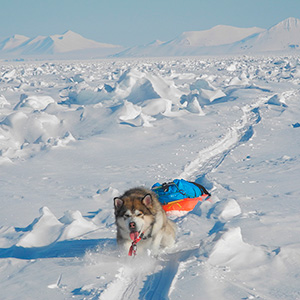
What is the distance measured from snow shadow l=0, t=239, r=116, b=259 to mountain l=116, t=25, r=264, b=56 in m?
142

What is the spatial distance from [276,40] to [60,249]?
158286mm

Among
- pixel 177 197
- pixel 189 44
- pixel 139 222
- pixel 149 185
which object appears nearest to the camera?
pixel 139 222

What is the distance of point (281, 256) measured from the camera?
3420 mm

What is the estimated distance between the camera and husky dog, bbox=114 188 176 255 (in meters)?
3.26

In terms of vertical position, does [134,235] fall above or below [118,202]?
below

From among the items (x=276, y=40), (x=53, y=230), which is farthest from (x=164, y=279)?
(x=276, y=40)

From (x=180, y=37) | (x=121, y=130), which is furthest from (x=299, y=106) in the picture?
(x=180, y=37)

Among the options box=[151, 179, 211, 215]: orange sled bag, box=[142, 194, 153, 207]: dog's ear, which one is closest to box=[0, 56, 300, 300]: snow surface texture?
box=[151, 179, 211, 215]: orange sled bag

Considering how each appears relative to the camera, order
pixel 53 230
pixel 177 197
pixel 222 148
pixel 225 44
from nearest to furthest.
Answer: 1. pixel 53 230
2. pixel 177 197
3. pixel 222 148
4. pixel 225 44

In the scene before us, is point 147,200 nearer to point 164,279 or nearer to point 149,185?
point 164,279

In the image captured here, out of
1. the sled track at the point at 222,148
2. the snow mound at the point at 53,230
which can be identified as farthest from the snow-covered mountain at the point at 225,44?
the snow mound at the point at 53,230

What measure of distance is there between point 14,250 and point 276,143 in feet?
24.3

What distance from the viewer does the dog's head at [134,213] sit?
324 centimetres

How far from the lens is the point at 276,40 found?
149m
